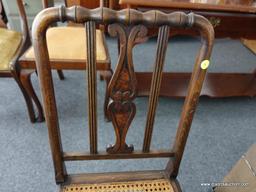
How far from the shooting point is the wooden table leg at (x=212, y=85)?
5.36 ft

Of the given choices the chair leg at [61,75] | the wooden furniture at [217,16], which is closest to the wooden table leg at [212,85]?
the wooden furniture at [217,16]

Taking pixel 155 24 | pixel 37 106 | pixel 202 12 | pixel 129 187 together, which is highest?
pixel 155 24

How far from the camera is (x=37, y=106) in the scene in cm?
139

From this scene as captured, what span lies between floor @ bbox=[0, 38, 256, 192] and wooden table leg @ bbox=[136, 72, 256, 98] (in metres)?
0.10

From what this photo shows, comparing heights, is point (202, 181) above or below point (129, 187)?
below

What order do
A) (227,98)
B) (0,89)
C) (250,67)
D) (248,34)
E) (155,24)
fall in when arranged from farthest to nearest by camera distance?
(250,67)
(227,98)
(0,89)
(248,34)
(155,24)

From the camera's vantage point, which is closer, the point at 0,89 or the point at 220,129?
the point at 220,129

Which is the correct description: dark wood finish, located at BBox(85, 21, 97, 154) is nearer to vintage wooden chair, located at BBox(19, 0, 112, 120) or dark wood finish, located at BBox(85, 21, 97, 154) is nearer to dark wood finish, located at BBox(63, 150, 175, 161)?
dark wood finish, located at BBox(63, 150, 175, 161)

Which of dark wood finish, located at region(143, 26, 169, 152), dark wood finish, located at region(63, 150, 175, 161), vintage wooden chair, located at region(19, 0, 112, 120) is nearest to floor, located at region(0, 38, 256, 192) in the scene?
vintage wooden chair, located at region(19, 0, 112, 120)

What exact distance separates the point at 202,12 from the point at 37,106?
1.06 m

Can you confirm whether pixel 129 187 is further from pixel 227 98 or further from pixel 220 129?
pixel 227 98

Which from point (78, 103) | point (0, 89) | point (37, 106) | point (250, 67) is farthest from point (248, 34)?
point (0, 89)

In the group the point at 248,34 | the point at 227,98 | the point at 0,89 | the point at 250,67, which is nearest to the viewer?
the point at 248,34

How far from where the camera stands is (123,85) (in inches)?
24.0
